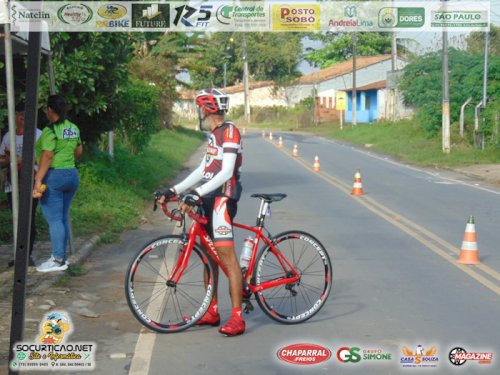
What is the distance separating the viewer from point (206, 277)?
666 centimetres

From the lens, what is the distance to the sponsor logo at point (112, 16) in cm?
1457

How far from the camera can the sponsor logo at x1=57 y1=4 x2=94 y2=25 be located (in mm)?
13297

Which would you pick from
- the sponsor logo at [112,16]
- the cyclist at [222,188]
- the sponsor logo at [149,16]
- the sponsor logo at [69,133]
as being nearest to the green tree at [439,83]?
the sponsor logo at [149,16]

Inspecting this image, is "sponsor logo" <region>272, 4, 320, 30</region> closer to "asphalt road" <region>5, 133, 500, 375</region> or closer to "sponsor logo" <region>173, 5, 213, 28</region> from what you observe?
"sponsor logo" <region>173, 5, 213, 28</region>

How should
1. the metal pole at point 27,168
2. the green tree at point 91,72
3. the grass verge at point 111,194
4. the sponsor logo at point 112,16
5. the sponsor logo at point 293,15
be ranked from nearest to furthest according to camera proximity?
the metal pole at point 27,168, the grass verge at point 111,194, the green tree at point 91,72, the sponsor logo at point 112,16, the sponsor logo at point 293,15

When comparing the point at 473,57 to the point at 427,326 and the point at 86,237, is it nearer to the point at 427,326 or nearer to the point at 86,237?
the point at 86,237

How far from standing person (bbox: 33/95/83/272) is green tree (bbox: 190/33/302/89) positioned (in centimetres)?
8433

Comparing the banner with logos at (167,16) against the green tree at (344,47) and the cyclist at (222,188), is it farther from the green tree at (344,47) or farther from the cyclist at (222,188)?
the green tree at (344,47)

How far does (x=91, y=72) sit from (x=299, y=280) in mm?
7623

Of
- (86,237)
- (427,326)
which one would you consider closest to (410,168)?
(86,237)

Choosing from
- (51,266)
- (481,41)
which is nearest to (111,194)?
(51,266)

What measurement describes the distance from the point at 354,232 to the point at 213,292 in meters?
6.08

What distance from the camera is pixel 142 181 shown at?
60.6ft

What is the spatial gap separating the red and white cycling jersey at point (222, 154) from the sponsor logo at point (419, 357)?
174 cm
